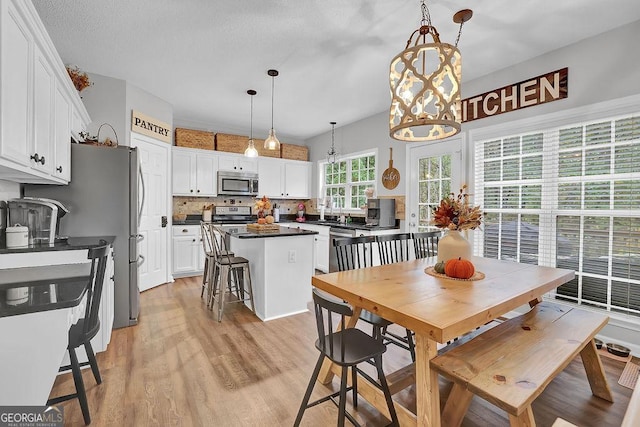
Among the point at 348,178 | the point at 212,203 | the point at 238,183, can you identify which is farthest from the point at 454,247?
the point at 212,203

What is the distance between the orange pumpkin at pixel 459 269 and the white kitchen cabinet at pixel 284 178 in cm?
460

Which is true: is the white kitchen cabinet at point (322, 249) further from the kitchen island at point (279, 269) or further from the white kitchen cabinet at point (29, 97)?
the white kitchen cabinet at point (29, 97)

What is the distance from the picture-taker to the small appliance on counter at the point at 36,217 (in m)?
2.20

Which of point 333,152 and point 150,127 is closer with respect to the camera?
point 150,127

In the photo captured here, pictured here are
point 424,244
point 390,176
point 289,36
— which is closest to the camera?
point 289,36

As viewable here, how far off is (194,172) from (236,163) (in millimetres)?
780

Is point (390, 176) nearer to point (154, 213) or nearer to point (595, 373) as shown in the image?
point (595, 373)

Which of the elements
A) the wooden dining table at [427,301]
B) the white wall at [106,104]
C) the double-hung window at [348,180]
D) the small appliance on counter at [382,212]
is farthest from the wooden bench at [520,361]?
the white wall at [106,104]

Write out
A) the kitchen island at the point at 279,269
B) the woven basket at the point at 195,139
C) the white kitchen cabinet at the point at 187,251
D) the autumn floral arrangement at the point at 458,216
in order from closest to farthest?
1. the autumn floral arrangement at the point at 458,216
2. the kitchen island at the point at 279,269
3. the white kitchen cabinet at the point at 187,251
4. the woven basket at the point at 195,139

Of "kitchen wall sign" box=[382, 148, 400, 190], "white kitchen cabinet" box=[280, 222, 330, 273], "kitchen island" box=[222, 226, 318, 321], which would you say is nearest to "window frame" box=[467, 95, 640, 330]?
"kitchen wall sign" box=[382, 148, 400, 190]

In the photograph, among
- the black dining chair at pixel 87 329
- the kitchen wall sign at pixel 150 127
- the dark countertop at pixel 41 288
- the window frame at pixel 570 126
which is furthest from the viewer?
the kitchen wall sign at pixel 150 127

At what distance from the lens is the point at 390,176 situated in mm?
4625

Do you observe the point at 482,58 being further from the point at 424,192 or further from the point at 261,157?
the point at 261,157

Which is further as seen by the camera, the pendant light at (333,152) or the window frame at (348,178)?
the pendant light at (333,152)
